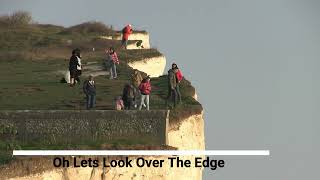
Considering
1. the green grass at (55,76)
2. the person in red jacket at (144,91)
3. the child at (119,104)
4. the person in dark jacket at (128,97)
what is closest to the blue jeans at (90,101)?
the child at (119,104)

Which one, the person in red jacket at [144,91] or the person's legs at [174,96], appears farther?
the person's legs at [174,96]

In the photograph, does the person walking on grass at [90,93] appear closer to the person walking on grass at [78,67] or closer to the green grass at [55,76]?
the green grass at [55,76]

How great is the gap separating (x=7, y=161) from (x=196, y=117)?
1567cm

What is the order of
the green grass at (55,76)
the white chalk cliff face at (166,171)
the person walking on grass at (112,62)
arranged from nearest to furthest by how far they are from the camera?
the white chalk cliff face at (166,171), the green grass at (55,76), the person walking on grass at (112,62)

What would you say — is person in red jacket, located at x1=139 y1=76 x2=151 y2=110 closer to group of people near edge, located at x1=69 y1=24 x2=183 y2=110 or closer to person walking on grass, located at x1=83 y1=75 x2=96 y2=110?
group of people near edge, located at x1=69 y1=24 x2=183 y2=110

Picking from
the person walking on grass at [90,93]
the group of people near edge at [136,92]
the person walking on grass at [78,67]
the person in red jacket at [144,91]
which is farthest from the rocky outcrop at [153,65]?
the person in red jacket at [144,91]

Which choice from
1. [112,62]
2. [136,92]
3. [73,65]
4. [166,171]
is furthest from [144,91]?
[112,62]

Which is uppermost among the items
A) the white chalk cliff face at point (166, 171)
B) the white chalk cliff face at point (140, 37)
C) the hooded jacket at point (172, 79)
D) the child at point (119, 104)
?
the white chalk cliff face at point (140, 37)

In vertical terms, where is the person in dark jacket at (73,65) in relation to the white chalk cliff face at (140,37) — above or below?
below

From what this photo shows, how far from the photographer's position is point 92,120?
46156 millimetres

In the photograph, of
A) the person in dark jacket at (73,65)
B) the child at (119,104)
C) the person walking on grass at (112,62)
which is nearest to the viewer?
the child at (119,104)

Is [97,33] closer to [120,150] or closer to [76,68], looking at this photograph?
[76,68]

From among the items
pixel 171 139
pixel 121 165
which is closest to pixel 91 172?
Answer: pixel 121 165

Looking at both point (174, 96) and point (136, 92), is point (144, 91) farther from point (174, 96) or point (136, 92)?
point (174, 96)
